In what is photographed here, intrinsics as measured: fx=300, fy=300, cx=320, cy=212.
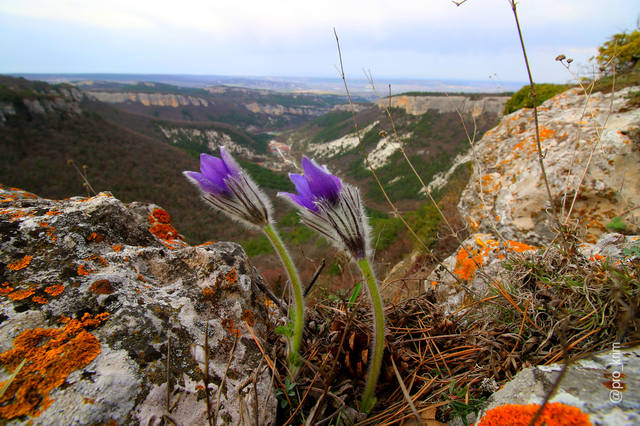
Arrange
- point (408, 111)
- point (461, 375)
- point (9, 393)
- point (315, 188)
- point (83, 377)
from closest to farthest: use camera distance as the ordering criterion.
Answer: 1. point (9, 393)
2. point (83, 377)
3. point (315, 188)
4. point (461, 375)
5. point (408, 111)

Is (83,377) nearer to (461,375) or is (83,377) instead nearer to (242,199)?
(242,199)

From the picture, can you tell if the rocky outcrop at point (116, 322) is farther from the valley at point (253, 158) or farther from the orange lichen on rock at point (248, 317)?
the valley at point (253, 158)

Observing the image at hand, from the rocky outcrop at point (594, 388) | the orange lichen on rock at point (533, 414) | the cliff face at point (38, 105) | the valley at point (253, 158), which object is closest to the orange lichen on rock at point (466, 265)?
the valley at point (253, 158)

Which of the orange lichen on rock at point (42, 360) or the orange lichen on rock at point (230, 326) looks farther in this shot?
the orange lichen on rock at point (230, 326)

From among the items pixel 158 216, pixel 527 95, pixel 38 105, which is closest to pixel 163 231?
pixel 158 216

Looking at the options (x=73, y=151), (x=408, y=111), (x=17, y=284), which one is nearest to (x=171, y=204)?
(x=73, y=151)

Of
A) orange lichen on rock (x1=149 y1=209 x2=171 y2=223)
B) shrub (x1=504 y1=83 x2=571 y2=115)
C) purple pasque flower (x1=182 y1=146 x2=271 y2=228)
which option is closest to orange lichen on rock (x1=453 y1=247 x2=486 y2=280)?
purple pasque flower (x1=182 y1=146 x2=271 y2=228)
